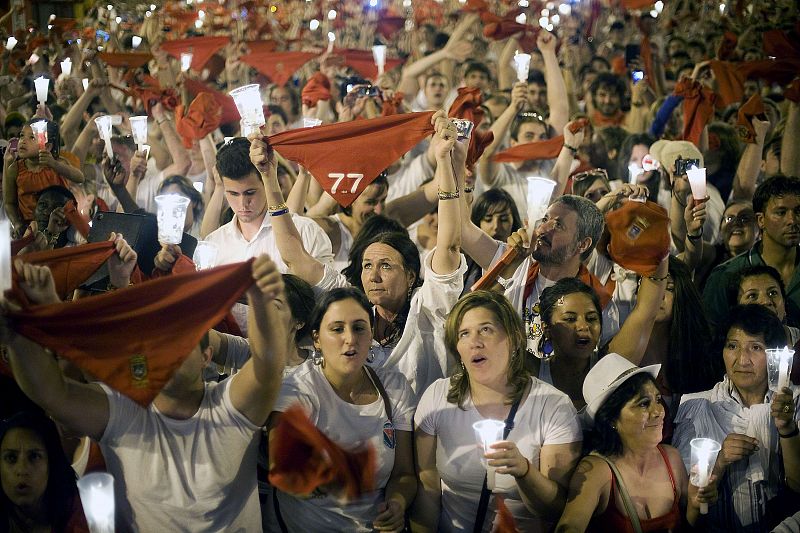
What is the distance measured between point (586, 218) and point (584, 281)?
300 millimetres

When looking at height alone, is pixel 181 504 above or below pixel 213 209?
below

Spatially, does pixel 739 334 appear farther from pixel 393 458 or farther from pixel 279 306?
pixel 279 306

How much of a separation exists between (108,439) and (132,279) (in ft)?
3.81

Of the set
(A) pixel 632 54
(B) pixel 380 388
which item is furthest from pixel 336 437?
(A) pixel 632 54

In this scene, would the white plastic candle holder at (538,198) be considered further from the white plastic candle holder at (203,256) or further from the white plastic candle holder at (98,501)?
the white plastic candle holder at (98,501)

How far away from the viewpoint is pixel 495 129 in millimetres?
6871

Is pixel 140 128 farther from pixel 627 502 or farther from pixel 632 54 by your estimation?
pixel 632 54

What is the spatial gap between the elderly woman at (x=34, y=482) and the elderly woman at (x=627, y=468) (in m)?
1.79

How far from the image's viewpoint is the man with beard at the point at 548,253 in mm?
4723

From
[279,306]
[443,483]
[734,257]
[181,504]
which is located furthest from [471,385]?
[734,257]

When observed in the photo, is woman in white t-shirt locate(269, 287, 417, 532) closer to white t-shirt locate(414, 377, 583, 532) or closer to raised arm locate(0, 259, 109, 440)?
white t-shirt locate(414, 377, 583, 532)

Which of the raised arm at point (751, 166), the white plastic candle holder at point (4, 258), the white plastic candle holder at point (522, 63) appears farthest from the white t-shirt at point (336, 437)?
the raised arm at point (751, 166)

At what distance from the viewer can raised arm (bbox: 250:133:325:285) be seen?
4.59 metres

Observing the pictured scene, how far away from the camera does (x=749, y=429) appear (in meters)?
4.15
